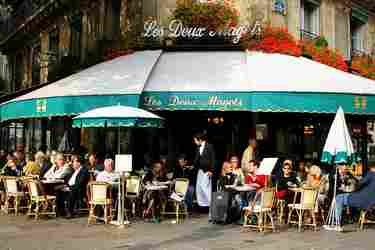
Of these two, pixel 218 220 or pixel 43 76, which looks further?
pixel 43 76

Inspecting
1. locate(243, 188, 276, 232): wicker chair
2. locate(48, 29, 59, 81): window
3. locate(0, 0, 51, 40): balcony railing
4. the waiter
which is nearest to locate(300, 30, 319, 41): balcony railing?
the waiter

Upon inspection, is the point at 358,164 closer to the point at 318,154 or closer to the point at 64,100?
the point at 318,154

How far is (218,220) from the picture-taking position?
1085cm

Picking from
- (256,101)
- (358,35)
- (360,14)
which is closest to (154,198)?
(256,101)

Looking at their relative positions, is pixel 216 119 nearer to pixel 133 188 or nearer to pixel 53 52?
pixel 133 188

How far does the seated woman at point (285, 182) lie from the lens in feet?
35.7

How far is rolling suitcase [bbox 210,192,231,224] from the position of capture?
10.8m

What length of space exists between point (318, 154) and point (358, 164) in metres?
2.41

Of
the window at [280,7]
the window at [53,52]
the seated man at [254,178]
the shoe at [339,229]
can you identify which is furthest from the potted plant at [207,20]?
the window at [53,52]

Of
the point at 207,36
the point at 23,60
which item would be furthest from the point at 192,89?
the point at 23,60

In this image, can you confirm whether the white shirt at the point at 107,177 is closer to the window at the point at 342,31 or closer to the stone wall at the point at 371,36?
the window at the point at 342,31

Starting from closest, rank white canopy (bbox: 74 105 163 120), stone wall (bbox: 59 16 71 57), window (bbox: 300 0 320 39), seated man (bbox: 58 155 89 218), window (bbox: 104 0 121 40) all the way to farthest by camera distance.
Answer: white canopy (bbox: 74 105 163 120)
seated man (bbox: 58 155 89 218)
window (bbox: 104 0 121 40)
window (bbox: 300 0 320 39)
stone wall (bbox: 59 16 71 57)

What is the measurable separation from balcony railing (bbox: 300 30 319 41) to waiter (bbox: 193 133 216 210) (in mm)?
5416

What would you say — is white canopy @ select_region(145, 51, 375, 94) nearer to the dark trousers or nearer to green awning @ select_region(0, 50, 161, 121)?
green awning @ select_region(0, 50, 161, 121)
